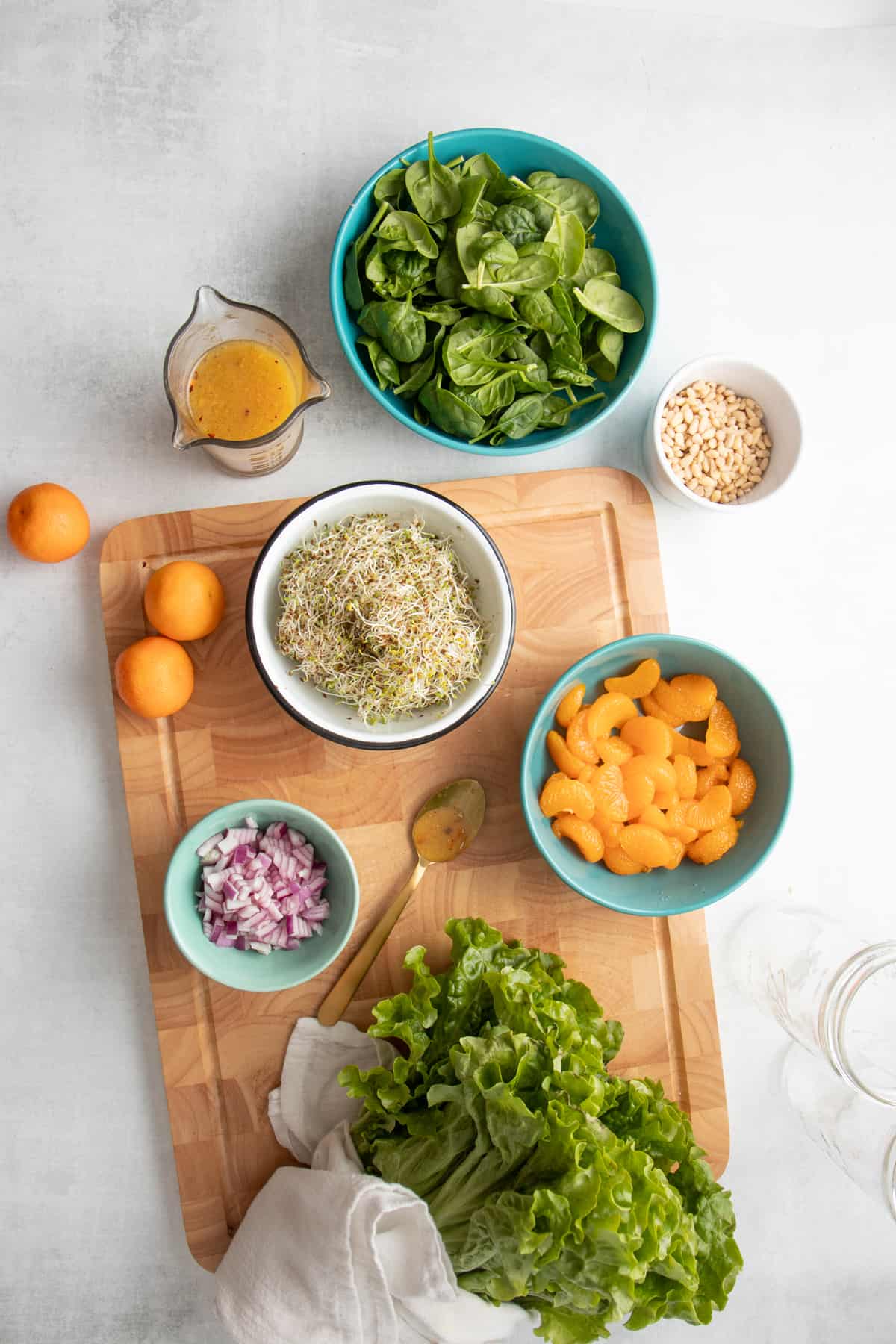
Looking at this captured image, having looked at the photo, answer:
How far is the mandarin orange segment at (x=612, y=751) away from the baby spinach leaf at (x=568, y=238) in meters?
0.88

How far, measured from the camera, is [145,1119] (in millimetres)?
1955

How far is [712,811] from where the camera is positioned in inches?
72.4

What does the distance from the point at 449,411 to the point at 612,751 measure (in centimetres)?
71

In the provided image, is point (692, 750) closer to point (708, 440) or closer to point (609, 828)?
point (609, 828)

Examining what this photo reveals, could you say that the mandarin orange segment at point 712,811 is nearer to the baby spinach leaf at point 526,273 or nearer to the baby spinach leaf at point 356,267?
the baby spinach leaf at point 526,273

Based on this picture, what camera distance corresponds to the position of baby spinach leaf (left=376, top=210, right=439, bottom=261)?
177 centimetres

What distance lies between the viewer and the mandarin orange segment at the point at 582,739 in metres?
1.81

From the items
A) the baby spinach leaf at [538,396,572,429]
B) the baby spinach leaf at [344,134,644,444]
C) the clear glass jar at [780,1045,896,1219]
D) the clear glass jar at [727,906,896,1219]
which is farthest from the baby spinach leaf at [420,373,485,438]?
the clear glass jar at [780,1045,896,1219]

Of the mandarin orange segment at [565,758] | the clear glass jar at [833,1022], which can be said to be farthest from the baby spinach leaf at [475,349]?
the clear glass jar at [833,1022]

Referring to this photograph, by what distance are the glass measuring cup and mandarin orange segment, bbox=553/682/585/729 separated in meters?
0.71

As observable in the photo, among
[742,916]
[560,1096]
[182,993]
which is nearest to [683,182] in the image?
[742,916]

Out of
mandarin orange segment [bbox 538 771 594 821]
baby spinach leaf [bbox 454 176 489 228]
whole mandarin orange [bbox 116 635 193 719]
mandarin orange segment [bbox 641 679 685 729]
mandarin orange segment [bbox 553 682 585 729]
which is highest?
baby spinach leaf [bbox 454 176 489 228]

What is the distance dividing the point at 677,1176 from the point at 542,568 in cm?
116

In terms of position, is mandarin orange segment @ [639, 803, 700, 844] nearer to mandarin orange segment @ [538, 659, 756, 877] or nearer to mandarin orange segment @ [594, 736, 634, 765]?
mandarin orange segment @ [538, 659, 756, 877]
